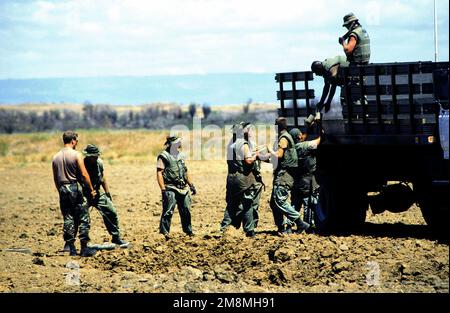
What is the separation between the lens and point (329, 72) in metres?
14.5

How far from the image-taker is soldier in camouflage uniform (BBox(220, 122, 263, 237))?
1516 cm

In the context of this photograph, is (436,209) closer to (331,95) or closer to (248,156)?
(331,95)

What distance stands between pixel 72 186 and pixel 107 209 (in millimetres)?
705

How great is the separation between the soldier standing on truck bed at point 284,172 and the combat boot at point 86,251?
2651 millimetres

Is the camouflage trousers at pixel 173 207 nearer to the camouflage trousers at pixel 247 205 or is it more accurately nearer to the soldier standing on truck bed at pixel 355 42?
the camouflage trousers at pixel 247 205

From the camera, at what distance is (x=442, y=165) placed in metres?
12.8

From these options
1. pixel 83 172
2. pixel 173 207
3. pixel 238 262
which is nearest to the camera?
pixel 238 262

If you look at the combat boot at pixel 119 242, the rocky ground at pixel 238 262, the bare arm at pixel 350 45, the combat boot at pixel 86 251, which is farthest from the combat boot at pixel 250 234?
the bare arm at pixel 350 45

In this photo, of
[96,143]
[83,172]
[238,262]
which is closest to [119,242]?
[83,172]

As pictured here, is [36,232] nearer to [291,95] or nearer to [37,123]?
[291,95]

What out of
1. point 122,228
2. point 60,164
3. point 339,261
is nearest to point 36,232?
point 122,228

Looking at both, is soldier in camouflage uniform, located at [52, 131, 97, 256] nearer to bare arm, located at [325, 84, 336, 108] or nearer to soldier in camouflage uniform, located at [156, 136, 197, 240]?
soldier in camouflage uniform, located at [156, 136, 197, 240]

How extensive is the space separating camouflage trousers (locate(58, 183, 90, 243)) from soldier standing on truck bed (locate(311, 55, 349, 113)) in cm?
357

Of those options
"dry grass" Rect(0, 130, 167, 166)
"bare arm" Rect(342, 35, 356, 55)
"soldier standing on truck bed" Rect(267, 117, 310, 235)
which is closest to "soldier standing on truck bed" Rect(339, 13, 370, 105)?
"bare arm" Rect(342, 35, 356, 55)
